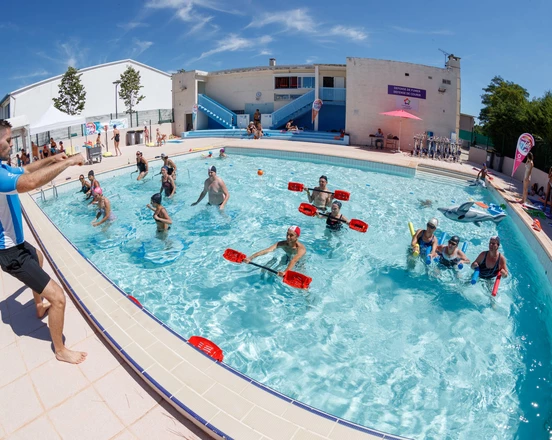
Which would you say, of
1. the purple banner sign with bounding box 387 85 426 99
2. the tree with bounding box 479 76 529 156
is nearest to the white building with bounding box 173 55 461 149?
the purple banner sign with bounding box 387 85 426 99

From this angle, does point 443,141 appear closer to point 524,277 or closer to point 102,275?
point 524,277

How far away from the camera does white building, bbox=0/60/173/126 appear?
33906 millimetres

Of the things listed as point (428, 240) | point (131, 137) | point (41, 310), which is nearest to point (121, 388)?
point (41, 310)

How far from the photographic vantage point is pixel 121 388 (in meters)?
2.74

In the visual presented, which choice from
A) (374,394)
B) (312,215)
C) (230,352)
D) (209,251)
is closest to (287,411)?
(374,394)

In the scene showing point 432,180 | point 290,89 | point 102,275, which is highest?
point 290,89

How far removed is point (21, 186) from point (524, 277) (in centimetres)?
749

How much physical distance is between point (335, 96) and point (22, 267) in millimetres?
22048

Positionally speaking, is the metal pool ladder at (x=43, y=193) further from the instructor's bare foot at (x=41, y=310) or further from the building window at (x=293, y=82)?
the building window at (x=293, y=82)

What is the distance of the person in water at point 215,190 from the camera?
8359 mm

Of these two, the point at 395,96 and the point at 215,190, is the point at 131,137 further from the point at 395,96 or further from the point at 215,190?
the point at 395,96

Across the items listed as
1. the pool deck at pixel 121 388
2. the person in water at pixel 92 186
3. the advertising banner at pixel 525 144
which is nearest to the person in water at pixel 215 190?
the person in water at pixel 92 186

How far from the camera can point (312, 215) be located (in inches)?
314

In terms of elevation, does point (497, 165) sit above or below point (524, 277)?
above
